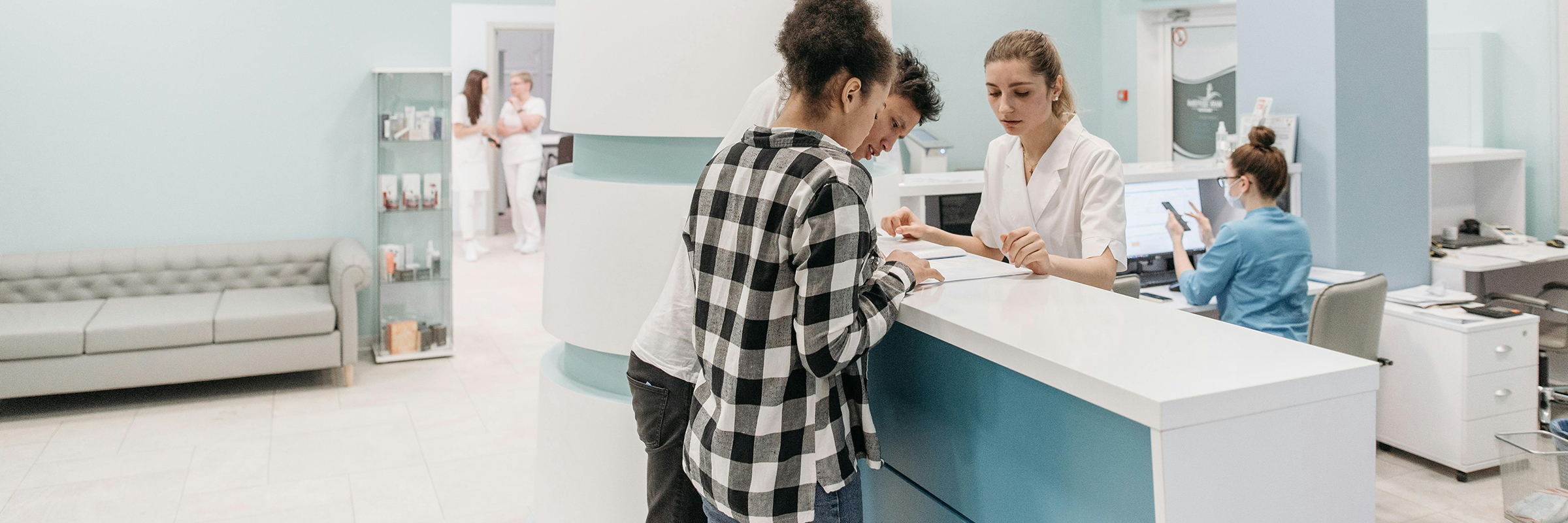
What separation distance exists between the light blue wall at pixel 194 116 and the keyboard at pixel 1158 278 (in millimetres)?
4122

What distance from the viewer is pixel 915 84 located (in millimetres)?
→ 1984

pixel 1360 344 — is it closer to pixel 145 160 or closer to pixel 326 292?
pixel 326 292

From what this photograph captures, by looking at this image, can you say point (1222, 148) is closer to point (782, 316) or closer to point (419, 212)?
point (782, 316)

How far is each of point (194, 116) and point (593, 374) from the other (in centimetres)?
408

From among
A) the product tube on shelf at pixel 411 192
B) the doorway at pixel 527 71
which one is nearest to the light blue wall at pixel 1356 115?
the product tube on shelf at pixel 411 192

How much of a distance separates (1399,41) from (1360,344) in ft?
4.97

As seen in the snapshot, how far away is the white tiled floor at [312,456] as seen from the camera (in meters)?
3.76

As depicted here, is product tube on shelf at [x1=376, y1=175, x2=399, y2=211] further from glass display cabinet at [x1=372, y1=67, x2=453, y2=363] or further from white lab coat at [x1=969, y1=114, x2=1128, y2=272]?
white lab coat at [x1=969, y1=114, x2=1128, y2=272]

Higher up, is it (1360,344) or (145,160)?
(145,160)

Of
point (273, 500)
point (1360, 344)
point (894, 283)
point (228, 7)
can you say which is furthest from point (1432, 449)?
point (228, 7)

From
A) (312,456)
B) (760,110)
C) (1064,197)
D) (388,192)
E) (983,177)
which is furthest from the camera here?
(388,192)

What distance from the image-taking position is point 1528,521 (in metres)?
2.71

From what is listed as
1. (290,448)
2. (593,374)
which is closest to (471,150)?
(290,448)

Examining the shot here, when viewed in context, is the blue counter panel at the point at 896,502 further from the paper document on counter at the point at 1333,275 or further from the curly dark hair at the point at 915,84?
the paper document on counter at the point at 1333,275
